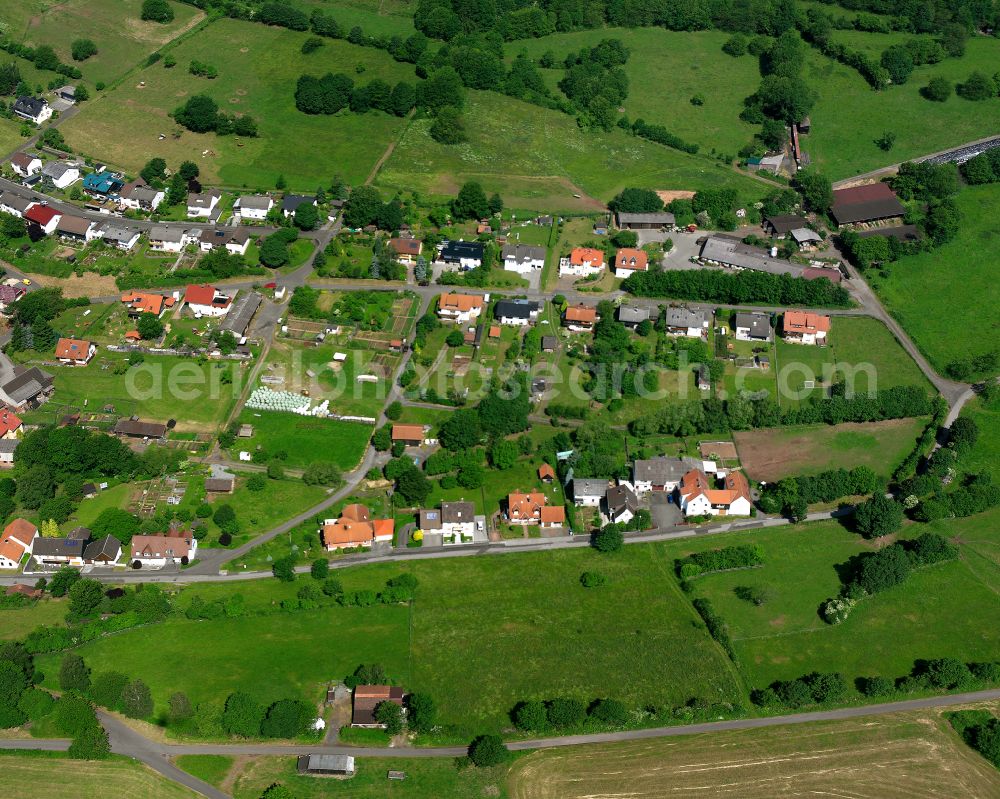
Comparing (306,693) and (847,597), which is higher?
(847,597)

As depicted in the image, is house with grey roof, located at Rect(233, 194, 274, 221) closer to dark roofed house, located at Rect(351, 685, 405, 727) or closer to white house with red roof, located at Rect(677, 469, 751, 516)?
white house with red roof, located at Rect(677, 469, 751, 516)

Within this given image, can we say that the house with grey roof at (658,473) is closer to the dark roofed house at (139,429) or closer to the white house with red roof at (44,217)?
the dark roofed house at (139,429)

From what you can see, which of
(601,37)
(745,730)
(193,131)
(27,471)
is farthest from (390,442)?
(601,37)

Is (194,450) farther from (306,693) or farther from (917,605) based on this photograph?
(917,605)

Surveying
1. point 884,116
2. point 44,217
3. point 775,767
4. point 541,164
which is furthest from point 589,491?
point 884,116

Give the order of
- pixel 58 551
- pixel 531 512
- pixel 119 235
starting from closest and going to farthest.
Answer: pixel 58 551, pixel 531 512, pixel 119 235

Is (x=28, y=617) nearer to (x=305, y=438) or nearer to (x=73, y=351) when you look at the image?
(x=305, y=438)
